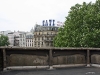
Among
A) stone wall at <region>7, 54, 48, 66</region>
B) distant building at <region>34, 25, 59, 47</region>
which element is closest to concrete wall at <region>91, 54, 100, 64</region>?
stone wall at <region>7, 54, 48, 66</region>

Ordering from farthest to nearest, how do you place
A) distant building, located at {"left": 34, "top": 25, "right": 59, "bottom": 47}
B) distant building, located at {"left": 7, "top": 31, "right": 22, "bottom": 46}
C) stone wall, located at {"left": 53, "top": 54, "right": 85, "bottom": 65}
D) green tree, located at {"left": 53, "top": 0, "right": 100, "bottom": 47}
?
distant building, located at {"left": 7, "top": 31, "right": 22, "bottom": 46} → distant building, located at {"left": 34, "top": 25, "right": 59, "bottom": 47} → green tree, located at {"left": 53, "top": 0, "right": 100, "bottom": 47} → stone wall, located at {"left": 53, "top": 54, "right": 85, "bottom": 65}

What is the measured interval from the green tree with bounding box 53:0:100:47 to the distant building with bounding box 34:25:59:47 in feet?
246

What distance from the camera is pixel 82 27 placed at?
3981 centimetres

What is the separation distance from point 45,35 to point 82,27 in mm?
81171

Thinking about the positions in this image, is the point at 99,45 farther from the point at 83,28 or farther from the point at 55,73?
the point at 55,73

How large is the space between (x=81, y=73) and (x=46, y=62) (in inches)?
170

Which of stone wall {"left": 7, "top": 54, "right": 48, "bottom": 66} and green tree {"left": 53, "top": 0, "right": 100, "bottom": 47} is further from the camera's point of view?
green tree {"left": 53, "top": 0, "right": 100, "bottom": 47}

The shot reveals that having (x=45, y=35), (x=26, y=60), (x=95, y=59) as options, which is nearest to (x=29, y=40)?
(x=45, y=35)

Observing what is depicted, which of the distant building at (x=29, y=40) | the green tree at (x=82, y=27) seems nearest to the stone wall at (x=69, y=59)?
the green tree at (x=82, y=27)

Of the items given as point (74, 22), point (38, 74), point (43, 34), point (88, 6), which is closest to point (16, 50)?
point (38, 74)

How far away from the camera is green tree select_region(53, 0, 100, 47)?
124ft

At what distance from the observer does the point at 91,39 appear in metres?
37.8

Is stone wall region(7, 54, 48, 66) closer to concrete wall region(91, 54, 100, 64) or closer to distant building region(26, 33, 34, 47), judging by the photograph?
concrete wall region(91, 54, 100, 64)

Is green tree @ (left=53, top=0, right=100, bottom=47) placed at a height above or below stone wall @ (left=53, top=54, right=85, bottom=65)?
above
